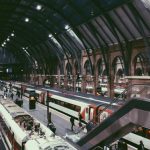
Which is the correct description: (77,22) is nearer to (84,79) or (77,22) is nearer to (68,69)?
(84,79)

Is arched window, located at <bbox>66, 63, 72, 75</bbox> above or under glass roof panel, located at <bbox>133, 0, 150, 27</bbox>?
under

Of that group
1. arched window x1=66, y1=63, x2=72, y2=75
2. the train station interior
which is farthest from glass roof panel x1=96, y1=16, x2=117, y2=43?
arched window x1=66, y1=63, x2=72, y2=75

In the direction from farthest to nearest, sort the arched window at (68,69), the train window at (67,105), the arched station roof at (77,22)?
Result: the arched window at (68,69) < the train window at (67,105) < the arched station roof at (77,22)

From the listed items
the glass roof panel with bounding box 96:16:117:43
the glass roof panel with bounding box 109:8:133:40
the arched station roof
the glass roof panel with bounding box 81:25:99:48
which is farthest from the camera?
the glass roof panel with bounding box 81:25:99:48

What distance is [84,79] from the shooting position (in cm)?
3669

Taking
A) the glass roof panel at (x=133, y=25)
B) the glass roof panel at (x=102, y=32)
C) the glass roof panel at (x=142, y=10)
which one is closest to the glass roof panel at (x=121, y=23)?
the glass roof panel at (x=133, y=25)

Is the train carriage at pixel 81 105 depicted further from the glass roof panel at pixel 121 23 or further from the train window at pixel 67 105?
the glass roof panel at pixel 121 23

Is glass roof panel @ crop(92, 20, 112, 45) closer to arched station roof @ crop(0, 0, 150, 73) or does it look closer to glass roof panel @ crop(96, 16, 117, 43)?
arched station roof @ crop(0, 0, 150, 73)

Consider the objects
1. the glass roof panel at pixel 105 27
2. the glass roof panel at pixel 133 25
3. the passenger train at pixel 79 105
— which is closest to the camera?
the passenger train at pixel 79 105

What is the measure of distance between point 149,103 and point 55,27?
96.2ft

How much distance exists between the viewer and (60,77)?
46.3 metres

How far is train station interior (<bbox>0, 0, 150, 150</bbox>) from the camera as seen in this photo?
10766 millimetres

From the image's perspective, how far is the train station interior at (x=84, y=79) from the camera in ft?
35.3

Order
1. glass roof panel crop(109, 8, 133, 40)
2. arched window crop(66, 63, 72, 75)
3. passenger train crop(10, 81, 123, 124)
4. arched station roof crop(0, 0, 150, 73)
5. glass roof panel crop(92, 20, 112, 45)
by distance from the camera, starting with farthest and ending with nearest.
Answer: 1. arched window crop(66, 63, 72, 75)
2. glass roof panel crop(92, 20, 112, 45)
3. glass roof panel crop(109, 8, 133, 40)
4. arched station roof crop(0, 0, 150, 73)
5. passenger train crop(10, 81, 123, 124)
